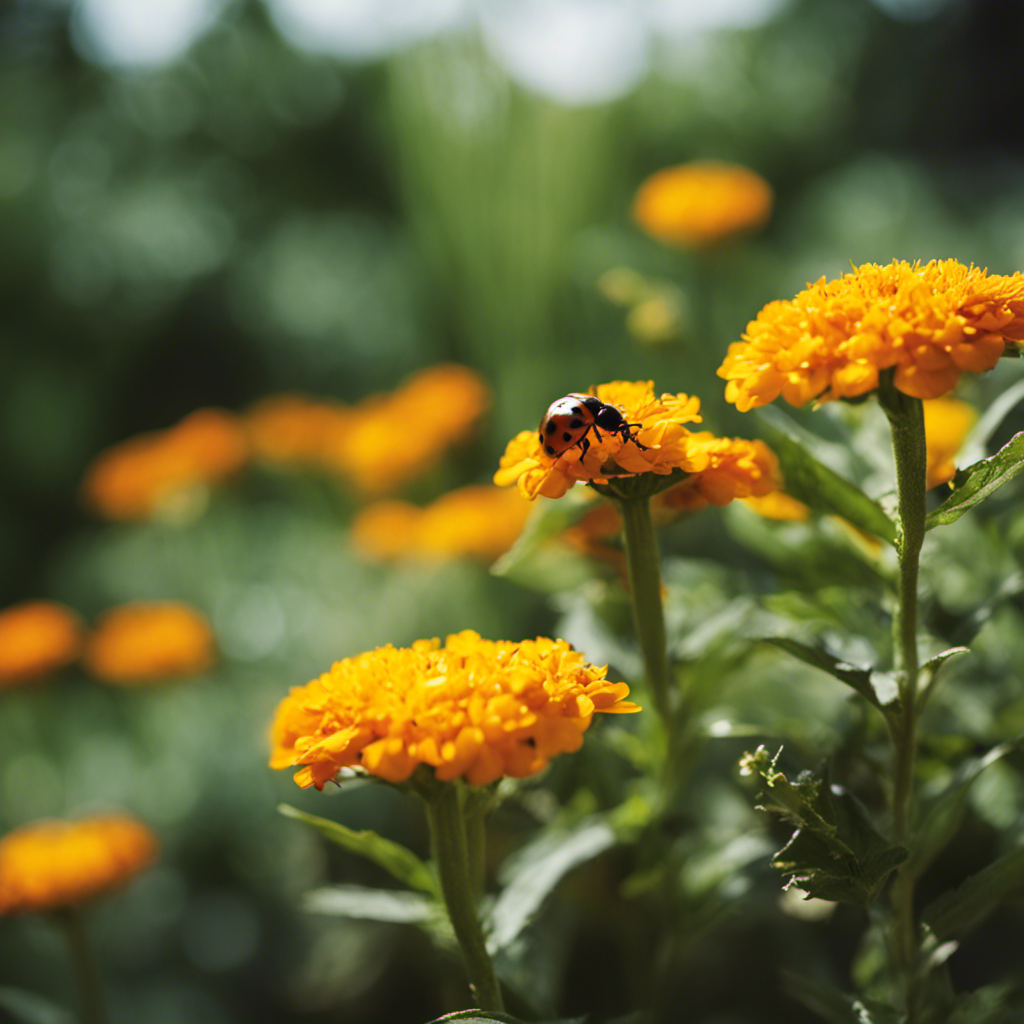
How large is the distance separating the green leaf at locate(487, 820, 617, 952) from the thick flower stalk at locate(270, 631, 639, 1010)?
1.3 inches

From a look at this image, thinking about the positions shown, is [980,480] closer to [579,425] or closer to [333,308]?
[579,425]

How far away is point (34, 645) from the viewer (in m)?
1.00

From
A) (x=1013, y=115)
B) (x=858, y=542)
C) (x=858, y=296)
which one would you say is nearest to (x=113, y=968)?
(x=858, y=542)

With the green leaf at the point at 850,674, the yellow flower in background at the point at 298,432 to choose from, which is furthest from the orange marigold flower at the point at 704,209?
the green leaf at the point at 850,674

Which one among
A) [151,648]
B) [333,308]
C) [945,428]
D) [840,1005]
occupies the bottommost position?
[840,1005]

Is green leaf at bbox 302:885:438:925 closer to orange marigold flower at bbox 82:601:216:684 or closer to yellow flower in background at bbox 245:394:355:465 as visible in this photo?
orange marigold flower at bbox 82:601:216:684

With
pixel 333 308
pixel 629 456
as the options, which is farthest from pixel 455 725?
pixel 333 308

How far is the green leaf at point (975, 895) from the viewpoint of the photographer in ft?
1.22

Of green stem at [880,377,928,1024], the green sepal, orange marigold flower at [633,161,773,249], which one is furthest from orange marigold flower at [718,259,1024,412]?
orange marigold flower at [633,161,773,249]

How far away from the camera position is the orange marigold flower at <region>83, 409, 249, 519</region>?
1204mm

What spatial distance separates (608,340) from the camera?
5.00ft

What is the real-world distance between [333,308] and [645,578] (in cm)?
154

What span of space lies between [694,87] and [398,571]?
1373 mm

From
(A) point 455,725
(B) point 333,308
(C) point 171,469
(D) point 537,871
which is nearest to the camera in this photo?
(A) point 455,725
